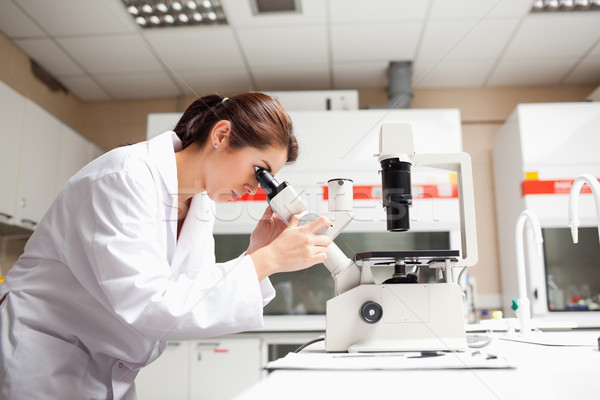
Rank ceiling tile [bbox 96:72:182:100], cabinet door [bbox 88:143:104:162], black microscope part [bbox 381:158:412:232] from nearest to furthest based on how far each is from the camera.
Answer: black microscope part [bbox 381:158:412:232]
ceiling tile [bbox 96:72:182:100]
cabinet door [bbox 88:143:104:162]

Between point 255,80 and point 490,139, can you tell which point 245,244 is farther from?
point 490,139

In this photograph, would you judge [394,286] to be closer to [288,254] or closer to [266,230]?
[288,254]

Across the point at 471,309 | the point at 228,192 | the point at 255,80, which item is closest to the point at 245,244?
the point at 255,80

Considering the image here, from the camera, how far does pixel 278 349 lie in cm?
275

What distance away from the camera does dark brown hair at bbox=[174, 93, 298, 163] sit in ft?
3.84

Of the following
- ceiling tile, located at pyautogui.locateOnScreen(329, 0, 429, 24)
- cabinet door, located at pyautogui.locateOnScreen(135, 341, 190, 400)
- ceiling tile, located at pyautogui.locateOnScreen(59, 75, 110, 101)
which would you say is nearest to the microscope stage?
cabinet door, located at pyautogui.locateOnScreen(135, 341, 190, 400)

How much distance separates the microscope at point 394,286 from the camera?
98 cm

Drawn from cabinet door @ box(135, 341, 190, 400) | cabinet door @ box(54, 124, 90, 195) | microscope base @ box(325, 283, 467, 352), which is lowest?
cabinet door @ box(135, 341, 190, 400)

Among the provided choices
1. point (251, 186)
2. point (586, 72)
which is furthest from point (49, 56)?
point (586, 72)

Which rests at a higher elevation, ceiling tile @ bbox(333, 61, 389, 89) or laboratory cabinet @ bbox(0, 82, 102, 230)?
ceiling tile @ bbox(333, 61, 389, 89)

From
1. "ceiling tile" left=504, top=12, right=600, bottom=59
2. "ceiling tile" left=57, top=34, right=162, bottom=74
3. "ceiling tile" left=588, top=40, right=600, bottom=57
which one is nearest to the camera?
"ceiling tile" left=504, top=12, right=600, bottom=59

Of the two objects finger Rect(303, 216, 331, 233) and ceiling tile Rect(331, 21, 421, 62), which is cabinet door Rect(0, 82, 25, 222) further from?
finger Rect(303, 216, 331, 233)

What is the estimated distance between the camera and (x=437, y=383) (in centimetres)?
62

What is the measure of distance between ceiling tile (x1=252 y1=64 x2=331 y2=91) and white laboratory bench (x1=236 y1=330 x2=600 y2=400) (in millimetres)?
2898
